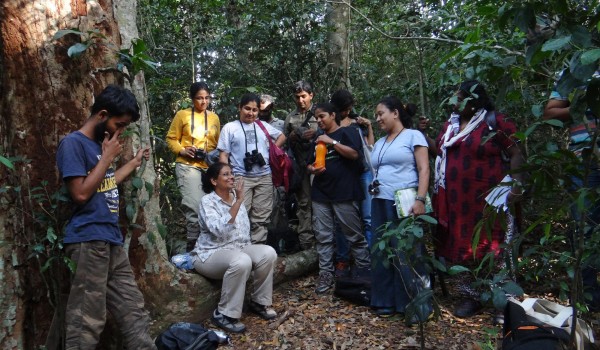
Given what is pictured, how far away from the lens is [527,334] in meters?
2.40

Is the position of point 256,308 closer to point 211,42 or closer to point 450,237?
point 450,237

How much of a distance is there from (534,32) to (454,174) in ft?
8.05

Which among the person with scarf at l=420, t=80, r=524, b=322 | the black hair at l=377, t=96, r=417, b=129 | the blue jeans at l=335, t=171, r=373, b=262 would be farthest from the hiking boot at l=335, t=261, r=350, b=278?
the black hair at l=377, t=96, r=417, b=129

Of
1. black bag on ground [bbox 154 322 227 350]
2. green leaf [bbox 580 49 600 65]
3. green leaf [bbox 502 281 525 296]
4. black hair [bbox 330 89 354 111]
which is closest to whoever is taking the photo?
green leaf [bbox 580 49 600 65]

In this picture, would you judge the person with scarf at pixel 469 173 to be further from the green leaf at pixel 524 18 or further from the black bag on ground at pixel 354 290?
the green leaf at pixel 524 18

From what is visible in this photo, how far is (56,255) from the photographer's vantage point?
10.4ft

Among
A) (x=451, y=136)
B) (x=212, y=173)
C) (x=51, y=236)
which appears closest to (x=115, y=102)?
(x=51, y=236)

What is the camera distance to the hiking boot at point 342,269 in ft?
16.7

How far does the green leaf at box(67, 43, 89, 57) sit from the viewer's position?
3.10m

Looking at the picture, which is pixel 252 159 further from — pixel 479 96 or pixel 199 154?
pixel 479 96

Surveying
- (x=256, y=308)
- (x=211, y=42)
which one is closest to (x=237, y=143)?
(x=256, y=308)

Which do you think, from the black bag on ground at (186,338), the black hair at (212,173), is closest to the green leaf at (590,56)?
the black bag on ground at (186,338)

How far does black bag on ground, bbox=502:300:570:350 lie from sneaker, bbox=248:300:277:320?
2.18 meters

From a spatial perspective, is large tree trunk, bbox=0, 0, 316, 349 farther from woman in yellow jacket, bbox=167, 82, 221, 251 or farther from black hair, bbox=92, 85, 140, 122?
woman in yellow jacket, bbox=167, 82, 221, 251
